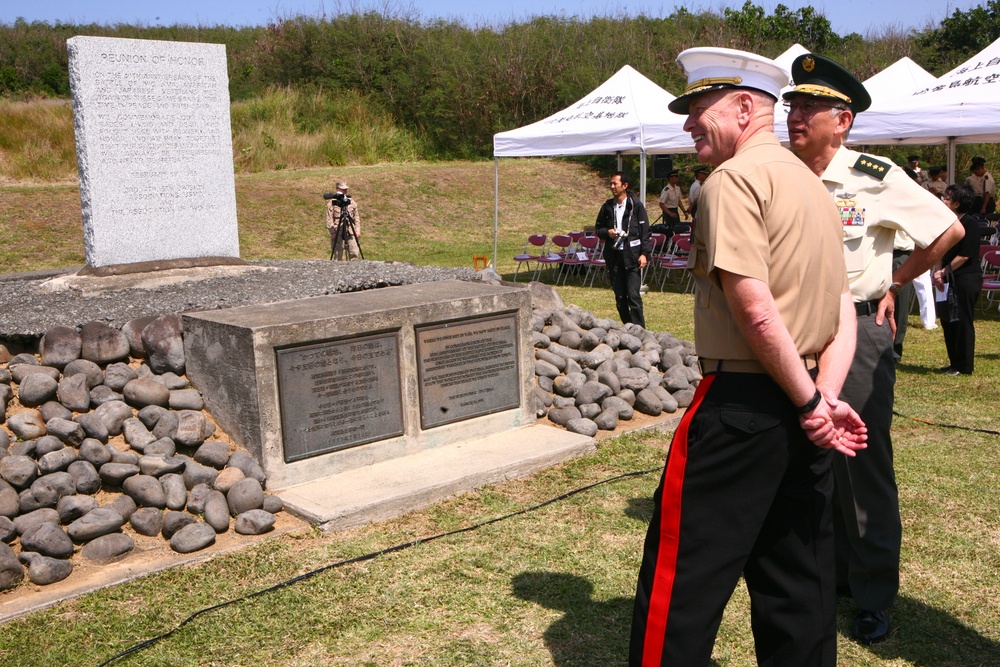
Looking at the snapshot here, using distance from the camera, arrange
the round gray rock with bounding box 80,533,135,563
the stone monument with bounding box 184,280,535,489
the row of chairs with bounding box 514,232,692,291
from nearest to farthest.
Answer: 1. the round gray rock with bounding box 80,533,135,563
2. the stone monument with bounding box 184,280,535,489
3. the row of chairs with bounding box 514,232,692,291

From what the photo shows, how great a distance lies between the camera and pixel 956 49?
34.1m

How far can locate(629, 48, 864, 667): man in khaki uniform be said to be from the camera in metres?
2.35

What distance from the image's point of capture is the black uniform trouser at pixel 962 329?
786 cm

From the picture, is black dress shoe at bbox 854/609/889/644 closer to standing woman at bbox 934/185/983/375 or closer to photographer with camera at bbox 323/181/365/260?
standing woman at bbox 934/185/983/375

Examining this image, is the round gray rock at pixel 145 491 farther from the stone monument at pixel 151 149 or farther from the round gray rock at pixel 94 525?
the stone monument at pixel 151 149

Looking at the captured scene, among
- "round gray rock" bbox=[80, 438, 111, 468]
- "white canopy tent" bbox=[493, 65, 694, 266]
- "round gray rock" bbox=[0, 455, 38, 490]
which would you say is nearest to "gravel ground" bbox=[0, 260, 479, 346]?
"round gray rock" bbox=[80, 438, 111, 468]

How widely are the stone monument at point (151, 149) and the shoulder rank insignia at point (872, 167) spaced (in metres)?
5.45

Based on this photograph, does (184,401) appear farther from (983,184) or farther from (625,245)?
(983,184)

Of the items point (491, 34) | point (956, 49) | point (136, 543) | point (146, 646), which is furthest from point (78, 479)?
point (956, 49)

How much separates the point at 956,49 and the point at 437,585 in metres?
36.3

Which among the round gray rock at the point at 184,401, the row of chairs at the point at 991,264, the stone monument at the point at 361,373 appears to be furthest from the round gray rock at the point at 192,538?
the row of chairs at the point at 991,264

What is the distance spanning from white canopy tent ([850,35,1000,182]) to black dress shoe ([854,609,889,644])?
28.7ft

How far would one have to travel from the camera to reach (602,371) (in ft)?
22.5

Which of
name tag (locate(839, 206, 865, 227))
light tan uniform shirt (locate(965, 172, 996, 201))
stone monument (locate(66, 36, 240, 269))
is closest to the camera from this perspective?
name tag (locate(839, 206, 865, 227))
